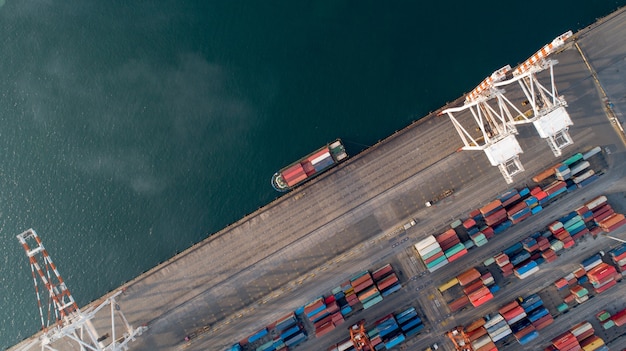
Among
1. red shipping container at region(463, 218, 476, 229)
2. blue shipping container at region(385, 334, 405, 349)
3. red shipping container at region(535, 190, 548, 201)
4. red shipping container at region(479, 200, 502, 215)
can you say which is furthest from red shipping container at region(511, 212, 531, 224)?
blue shipping container at region(385, 334, 405, 349)

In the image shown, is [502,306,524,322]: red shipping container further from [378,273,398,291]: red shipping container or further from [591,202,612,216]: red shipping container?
[591,202,612,216]: red shipping container

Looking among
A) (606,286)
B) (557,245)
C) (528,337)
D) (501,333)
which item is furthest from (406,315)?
(606,286)

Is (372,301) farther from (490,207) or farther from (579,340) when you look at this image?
(579,340)

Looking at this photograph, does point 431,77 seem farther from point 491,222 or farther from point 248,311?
point 248,311

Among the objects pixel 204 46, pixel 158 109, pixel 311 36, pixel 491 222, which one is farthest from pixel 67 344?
pixel 491 222

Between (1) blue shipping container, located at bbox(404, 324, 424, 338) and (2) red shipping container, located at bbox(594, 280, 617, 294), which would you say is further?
(1) blue shipping container, located at bbox(404, 324, 424, 338)

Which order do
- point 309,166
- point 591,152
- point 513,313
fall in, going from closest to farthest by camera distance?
point 513,313 → point 591,152 → point 309,166

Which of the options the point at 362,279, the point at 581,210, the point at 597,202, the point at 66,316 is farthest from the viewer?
the point at 581,210
